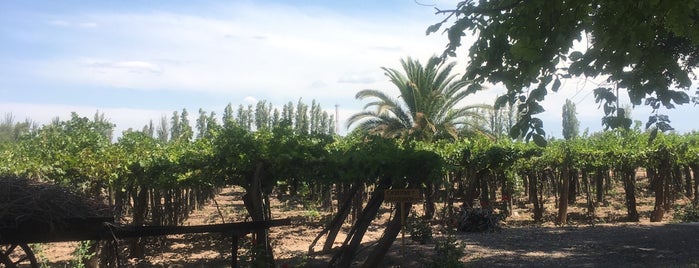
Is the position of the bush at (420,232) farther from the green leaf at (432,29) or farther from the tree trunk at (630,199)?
the tree trunk at (630,199)

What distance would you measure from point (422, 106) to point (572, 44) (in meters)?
17.7

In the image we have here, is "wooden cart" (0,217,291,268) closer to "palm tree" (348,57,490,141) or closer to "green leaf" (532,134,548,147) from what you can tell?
"green leaf" (532,134,548,147)

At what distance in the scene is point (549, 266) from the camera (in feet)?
35.5

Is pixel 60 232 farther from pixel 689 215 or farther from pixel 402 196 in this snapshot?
pixel 689 215

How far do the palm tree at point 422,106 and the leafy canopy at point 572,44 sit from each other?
16.8 m

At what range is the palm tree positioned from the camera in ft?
78.4

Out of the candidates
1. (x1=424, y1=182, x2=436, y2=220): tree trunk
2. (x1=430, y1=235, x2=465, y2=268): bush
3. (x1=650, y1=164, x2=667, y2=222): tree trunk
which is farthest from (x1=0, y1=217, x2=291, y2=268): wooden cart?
(x1=650, y1=164, x2=667, y2=222): tree trunk

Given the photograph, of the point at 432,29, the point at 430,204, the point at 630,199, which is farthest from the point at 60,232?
the point at 630,199

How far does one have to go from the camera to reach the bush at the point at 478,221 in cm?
1616

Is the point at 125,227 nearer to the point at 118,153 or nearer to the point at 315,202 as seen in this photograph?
the point at 118,153

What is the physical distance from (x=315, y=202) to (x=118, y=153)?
1392 centimetres

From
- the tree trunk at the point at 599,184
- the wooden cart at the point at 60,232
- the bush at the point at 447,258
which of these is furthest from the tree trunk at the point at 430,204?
the wooden cart at the point at 60,232

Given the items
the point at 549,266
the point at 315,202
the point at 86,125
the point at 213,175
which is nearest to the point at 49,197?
the point at 213,175

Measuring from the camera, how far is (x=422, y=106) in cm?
2392
